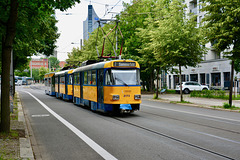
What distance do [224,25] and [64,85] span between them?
15652 millimetres

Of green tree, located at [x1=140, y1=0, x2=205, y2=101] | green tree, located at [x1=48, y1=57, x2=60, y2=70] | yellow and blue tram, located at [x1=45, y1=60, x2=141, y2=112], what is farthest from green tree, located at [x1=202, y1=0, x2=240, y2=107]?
green tree, located at [x1=48, y1=57, x2=60, y2=70]

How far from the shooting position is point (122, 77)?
14180 millimetres

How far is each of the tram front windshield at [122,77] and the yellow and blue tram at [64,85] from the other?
1011 centimetres

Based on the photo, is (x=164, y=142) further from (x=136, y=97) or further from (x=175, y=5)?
(x=175, y=5)

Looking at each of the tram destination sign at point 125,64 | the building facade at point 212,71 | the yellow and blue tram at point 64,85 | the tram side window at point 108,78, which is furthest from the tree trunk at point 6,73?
the building facade at point 212,71

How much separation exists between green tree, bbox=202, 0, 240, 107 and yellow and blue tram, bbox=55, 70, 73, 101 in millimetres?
11687

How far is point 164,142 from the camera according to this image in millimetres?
7770

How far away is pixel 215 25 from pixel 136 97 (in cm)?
705

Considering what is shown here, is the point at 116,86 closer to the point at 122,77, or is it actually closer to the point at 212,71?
the point at 122,77

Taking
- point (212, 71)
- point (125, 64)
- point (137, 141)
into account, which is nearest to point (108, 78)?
point (125, 64)

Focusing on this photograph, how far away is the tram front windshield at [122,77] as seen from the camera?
46.0ft

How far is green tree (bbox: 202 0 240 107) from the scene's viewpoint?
54.6 ft

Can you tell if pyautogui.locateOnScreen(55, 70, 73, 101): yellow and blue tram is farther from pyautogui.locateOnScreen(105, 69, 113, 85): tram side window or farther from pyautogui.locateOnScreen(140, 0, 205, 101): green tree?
pyautogui.locateOnScreen(105, 69, 113, 85): tram side window

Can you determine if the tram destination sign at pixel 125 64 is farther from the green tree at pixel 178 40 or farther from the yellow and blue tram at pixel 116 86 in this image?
the green tree at pixel 178 40
